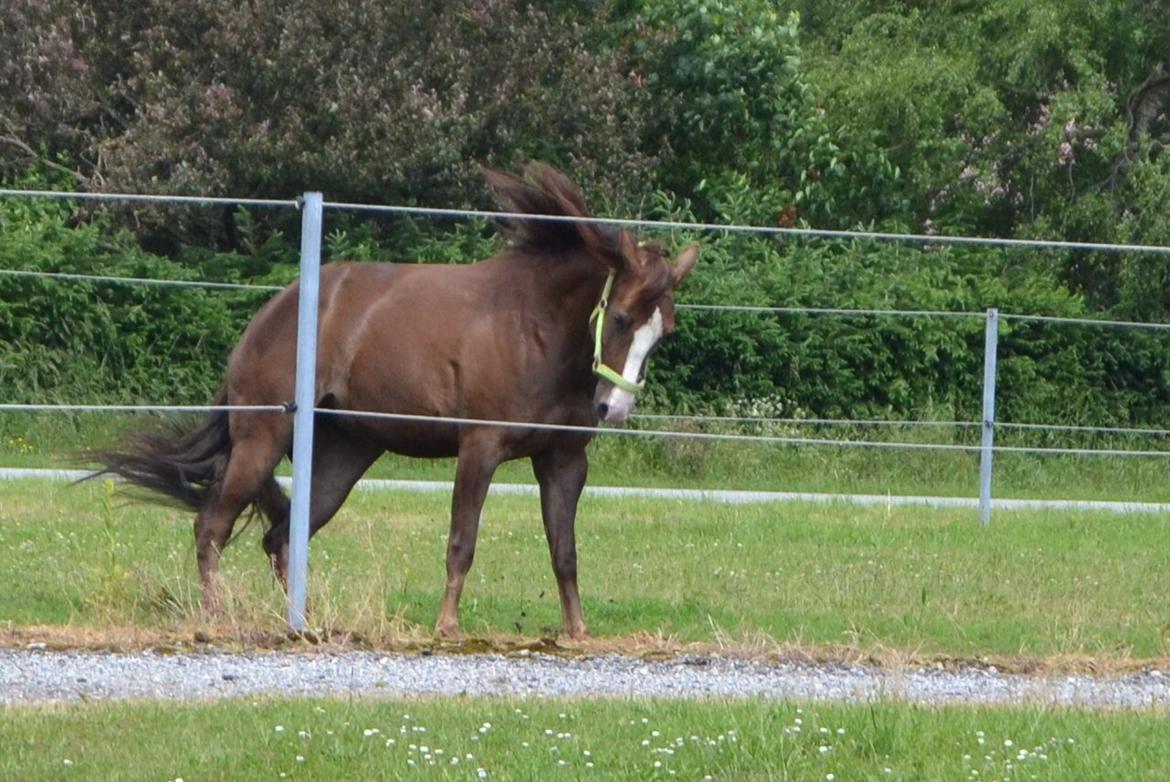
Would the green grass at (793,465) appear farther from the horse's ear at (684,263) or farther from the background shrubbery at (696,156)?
the horse's ear at (684,263)

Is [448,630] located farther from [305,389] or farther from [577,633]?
[305,389]

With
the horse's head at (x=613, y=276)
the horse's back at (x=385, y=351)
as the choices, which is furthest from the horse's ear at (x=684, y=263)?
the horse's back at (x=385, y=351)

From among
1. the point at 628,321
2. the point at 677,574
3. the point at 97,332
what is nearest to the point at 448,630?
the point at 628,321

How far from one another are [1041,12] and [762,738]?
18.0 m

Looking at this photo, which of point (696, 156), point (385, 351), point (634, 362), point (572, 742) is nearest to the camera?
point (572, 742)

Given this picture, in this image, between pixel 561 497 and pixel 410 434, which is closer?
pixel 561 497

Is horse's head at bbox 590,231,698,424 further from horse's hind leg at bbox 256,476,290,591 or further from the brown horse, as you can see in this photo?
horse's hind leg at bbox 256,476,290,591

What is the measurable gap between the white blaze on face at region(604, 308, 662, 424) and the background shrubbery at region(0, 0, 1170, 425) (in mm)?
10019

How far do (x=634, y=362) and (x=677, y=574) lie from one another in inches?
109

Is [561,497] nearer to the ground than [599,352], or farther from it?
nearer to the ground

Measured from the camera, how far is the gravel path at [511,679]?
23.9 ft

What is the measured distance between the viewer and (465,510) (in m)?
9.31

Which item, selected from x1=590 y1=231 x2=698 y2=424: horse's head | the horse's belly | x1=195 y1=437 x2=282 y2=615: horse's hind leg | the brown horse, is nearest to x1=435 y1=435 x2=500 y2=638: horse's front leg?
the brown horse

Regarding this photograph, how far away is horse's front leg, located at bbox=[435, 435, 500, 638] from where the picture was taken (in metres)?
9.09
